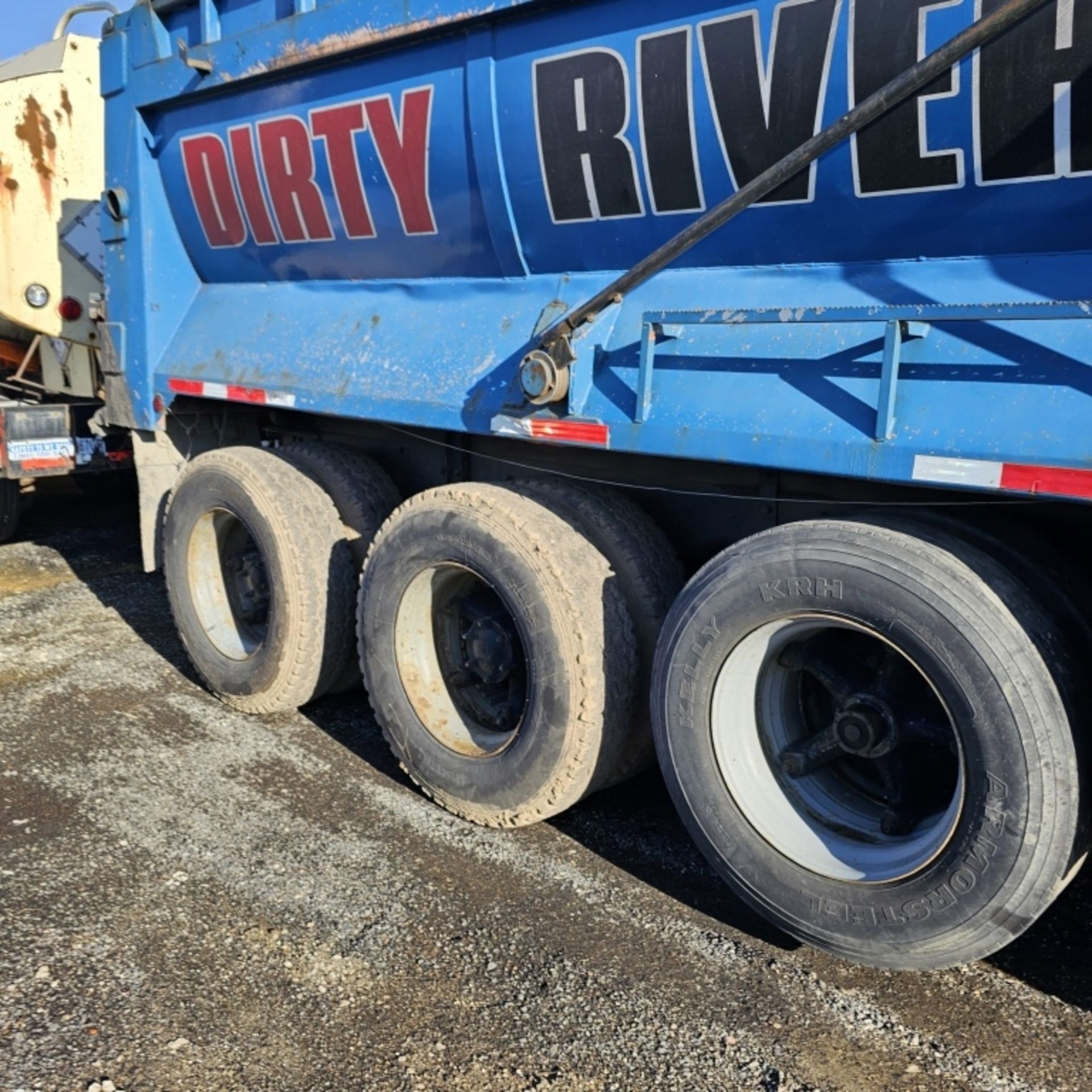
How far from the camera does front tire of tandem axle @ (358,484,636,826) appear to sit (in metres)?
3.24

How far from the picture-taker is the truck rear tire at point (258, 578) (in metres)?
4.31

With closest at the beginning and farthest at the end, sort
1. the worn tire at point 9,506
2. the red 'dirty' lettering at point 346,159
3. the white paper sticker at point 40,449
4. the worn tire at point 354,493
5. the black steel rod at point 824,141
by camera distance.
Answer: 1. the black steel rod at point 824,141
2. the red 'dirty' lettering at point 346,159
3. the worn tire at point 354,493
4. the white paper sticker at point 40,449
5. the worn tire at point 9,506

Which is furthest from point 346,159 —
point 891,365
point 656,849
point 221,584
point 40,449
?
point 40,449

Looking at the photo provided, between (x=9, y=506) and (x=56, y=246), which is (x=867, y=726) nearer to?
(x=56, y=246)

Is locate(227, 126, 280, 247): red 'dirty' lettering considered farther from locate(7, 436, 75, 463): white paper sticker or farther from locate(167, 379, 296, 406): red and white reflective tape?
locate(7, 436, 75, 463): white paper sticker

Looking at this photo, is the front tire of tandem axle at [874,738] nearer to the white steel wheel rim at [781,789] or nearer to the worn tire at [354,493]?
the white steel wheel rim at [781,789]

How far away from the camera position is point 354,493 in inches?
173

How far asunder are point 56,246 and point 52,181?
0.37 m

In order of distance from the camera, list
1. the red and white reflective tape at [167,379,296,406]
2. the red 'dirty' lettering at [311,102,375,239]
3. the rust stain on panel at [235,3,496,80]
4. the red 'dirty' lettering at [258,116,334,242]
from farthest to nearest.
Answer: the red and white reflective tape at [167,379,296,406], the red 'dirty' lettering at [258,116,334,242], the red 'dirty' lettering at [311,102,375,239], the rust stain on panel at [235,3,496,80]

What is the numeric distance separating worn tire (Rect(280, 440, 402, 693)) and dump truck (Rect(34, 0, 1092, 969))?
0.02 meters

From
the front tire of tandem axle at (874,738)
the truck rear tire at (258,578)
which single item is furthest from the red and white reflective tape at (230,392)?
the front tire of tandem axle at (874,738)

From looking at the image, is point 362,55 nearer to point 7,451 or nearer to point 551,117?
point 551,117

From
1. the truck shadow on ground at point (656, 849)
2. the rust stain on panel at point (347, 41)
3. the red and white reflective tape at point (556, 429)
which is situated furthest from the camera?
the rust stain on panel at point (347, 41)

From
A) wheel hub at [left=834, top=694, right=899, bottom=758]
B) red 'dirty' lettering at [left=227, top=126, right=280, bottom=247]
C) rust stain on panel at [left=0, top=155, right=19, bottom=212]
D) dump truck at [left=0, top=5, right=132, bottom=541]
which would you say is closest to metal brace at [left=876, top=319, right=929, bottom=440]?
wheel hub at [left=834, top=694, right=899, bottom=758]
